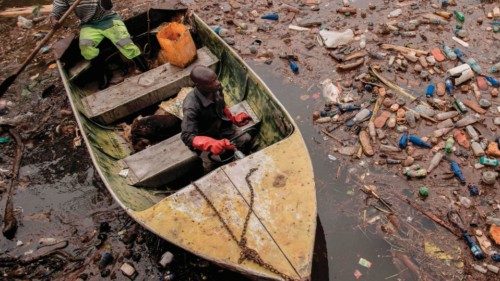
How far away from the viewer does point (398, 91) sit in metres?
6.77

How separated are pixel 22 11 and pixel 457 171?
1090 cm

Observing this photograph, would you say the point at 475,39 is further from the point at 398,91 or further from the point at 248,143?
the point at 248,143

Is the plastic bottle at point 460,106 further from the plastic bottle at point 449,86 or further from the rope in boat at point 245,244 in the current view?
the rope in boat at point 245,244

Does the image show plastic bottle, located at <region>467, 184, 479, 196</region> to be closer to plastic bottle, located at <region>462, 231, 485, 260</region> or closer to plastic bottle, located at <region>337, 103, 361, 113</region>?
plastic bottle, located at <region>462, 231, 485, 260</region>

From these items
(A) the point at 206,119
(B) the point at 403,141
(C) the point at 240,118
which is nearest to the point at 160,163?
(A) the point at 206,119

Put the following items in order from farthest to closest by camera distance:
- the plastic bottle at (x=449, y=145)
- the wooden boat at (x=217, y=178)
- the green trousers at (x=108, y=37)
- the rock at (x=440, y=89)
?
1. the rock at (x=440, y=89)
2. the green trousers at (x=108, y=37)
3. the plastic bottle at (x=449, y=145)
4. the wooden boat at (x=217, y=178)

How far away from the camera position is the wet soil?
4.94 m

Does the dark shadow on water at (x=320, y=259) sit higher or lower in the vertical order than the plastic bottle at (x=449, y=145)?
lower

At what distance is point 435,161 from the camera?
5664 millimetres

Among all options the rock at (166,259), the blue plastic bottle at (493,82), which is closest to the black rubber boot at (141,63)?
the rock at (166,259)

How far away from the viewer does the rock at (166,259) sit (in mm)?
5059

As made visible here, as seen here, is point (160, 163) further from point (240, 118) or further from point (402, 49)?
point (402, 49)

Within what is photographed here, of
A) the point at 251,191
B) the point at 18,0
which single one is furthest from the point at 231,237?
the point at 18,0

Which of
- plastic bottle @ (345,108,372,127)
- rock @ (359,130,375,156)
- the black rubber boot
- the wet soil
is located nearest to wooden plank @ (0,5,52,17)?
the wet soil
